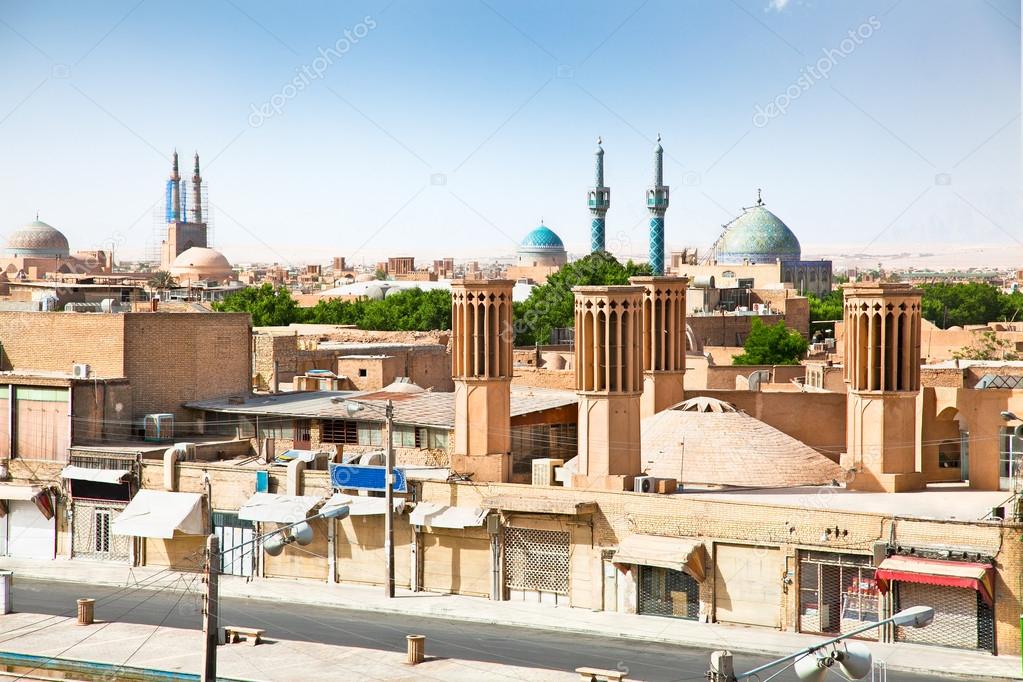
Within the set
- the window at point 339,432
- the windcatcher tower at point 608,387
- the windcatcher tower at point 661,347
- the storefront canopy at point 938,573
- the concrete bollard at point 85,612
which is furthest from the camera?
the window at point 339,432

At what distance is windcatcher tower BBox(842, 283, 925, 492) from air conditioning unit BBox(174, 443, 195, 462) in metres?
11.7

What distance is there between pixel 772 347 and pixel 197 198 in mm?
95525

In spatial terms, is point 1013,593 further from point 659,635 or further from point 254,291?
point 254,291

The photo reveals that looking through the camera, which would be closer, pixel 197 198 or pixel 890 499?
pixel 890 499

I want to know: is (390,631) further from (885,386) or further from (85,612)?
(885,386)

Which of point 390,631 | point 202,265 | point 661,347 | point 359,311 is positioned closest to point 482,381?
point 661,347

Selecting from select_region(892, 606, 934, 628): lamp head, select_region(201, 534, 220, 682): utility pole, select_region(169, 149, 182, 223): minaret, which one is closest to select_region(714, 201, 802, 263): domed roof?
select_region(169, 149, 182, 223): minaret

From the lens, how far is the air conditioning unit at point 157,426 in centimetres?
3036

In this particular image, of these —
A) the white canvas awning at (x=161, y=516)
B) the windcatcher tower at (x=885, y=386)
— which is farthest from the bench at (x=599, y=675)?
the white canvas awning at (x=161, y=516)

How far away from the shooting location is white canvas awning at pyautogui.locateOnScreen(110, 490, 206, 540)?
26.3 m

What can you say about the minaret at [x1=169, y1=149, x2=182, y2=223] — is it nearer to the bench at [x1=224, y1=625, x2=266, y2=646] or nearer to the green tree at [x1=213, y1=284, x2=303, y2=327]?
the green tree at [x1=213, y1=284, x2=303, y2=327]

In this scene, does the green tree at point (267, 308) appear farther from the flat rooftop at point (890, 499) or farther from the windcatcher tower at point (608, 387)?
the flat rooftop at point (890, 499)

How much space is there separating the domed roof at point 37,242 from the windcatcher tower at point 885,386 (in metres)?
118

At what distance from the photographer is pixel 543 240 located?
139000mm
